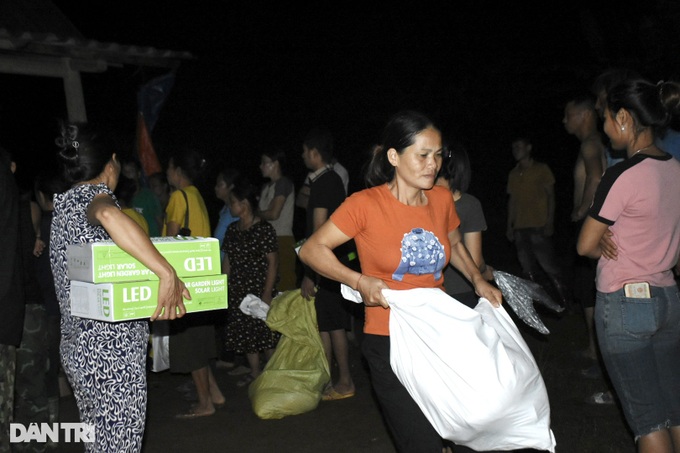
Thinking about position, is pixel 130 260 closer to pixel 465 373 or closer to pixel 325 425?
pixel 465 373

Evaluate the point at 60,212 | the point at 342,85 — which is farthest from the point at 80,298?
the point at 342,85

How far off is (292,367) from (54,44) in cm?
415

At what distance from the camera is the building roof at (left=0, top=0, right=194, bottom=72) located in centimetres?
734

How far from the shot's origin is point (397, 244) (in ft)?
10.9

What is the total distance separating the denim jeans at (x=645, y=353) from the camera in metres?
3.45

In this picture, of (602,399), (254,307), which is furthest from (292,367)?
(602,399)

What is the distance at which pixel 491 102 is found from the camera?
19938mm

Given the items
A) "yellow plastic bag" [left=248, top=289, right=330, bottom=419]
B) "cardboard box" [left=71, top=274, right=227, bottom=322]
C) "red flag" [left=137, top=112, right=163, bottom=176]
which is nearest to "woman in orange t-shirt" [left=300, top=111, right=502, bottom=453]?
"cardboard box" [left=71, top=274, right=227, bottom=322]

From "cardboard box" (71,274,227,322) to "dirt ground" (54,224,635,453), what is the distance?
225cm

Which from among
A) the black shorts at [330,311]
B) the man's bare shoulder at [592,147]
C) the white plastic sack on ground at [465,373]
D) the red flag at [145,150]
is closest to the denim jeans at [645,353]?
the white plastic sack on ground at [465,373]

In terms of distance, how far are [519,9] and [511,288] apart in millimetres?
17722

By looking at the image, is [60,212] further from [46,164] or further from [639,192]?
[46,164]

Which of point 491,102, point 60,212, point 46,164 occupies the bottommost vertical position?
point 60,212

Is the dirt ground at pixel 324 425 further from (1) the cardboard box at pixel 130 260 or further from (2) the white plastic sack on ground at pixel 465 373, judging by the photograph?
(1) the cardboard box at pixel 130 260
